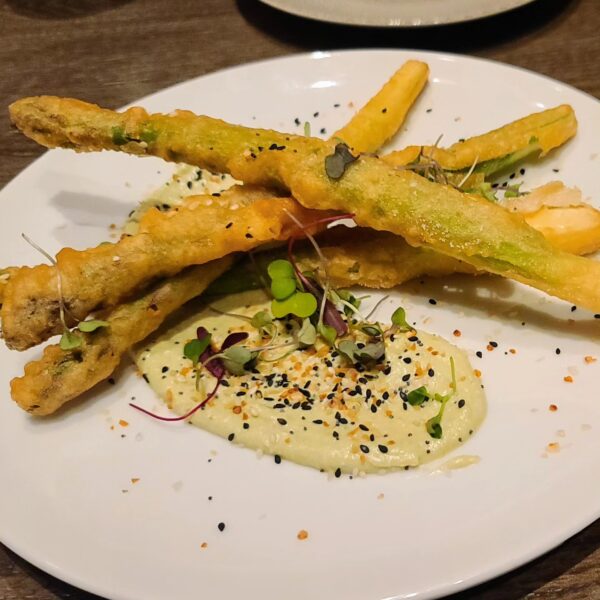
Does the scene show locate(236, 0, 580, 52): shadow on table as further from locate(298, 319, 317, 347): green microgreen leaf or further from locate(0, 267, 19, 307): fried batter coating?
locate(0, 267, 19, 307): fried batter coating

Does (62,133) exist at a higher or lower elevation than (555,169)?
higher

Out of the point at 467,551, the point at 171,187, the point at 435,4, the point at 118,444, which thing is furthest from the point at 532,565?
the point at 435,4

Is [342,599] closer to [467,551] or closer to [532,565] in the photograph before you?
[467,551]

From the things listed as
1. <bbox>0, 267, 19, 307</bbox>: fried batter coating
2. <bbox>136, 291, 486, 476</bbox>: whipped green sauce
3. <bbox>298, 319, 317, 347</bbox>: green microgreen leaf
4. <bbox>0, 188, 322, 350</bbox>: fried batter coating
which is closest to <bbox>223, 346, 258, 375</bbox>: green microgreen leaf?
<bbox>136, 291, 486, 476</bbox>: whipped green sauce

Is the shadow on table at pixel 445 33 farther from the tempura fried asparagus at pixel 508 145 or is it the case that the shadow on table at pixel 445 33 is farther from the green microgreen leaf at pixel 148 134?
the green microgreen leaf at pixel 148 134

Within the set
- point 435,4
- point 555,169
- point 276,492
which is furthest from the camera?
point 435,4
